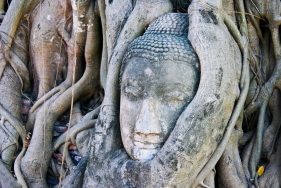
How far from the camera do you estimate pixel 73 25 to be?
118 inches

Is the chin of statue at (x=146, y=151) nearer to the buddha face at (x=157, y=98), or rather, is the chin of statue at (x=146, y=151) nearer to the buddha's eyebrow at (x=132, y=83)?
the buddha face at (x=157, y=98)

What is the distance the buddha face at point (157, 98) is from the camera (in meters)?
2.03

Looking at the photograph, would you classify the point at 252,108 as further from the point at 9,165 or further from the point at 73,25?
the point at 9,165

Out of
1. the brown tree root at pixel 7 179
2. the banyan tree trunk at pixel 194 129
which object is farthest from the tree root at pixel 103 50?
the brown tree root at pixel 7 179

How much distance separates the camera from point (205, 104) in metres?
2.00

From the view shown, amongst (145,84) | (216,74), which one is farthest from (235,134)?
(145,84)

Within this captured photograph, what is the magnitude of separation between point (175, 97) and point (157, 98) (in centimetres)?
8

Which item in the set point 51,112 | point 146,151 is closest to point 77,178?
point 146,151

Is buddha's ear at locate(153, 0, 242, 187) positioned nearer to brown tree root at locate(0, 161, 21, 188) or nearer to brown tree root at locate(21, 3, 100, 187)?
brown tree root at locate(21, 3, 100, 187)

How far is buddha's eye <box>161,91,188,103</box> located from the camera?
6.70ft

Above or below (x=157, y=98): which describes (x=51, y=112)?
below

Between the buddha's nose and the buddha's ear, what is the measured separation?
3.3 inches

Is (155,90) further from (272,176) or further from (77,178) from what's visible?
(272,176)

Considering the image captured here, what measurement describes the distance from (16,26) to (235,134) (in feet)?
5.58
